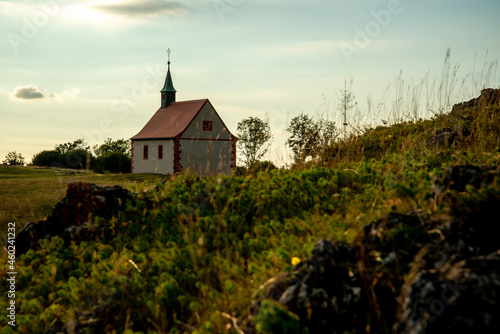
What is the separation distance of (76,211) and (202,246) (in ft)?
9.35

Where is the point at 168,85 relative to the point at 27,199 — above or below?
above

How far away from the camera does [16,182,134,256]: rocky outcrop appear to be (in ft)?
24.4

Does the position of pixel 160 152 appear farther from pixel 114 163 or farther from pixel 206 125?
pixel 114 163

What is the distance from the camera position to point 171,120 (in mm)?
40156

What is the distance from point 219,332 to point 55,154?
4991cm

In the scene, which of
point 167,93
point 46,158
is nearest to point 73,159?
point 167,93

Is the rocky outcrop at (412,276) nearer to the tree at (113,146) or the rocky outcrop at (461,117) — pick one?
the rocky outcrop at (461,117)

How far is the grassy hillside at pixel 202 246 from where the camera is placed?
4.69 meters

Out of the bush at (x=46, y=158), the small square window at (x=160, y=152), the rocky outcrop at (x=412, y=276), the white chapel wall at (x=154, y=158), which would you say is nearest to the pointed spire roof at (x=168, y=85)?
the white chapel wall at (x=154, y=158)

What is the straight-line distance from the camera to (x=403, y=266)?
4.14m

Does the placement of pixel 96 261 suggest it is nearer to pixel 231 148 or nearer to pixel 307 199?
pixel 307 199

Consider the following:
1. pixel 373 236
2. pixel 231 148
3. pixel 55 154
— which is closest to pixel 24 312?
pixel 373 236

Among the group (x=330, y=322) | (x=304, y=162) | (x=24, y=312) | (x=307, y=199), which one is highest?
(x=304, y=162)

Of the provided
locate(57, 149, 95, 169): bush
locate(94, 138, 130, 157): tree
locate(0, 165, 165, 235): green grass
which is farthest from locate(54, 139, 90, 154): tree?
locate(0, 165, 165, 235): green grass
